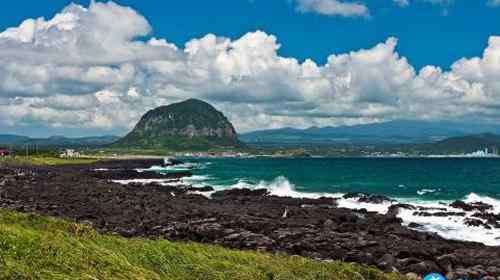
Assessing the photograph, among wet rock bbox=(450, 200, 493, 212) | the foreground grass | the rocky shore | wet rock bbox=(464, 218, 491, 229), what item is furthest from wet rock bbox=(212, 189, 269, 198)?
the foreground grass

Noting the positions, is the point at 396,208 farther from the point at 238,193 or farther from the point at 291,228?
the point at 238,193

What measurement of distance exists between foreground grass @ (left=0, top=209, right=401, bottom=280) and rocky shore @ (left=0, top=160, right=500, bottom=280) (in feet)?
30.7

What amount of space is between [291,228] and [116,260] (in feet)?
83.8

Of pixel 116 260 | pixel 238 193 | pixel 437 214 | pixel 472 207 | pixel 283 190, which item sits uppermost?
pixel 116 260

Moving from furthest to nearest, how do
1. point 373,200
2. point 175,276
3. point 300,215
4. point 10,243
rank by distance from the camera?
point 373,200 → point 300,215 → point 175,276 → point 10,243

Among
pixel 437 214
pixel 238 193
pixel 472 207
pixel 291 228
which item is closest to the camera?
pixel 291 228

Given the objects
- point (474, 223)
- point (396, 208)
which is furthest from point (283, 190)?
point (474, 223)

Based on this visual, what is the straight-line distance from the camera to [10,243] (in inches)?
596

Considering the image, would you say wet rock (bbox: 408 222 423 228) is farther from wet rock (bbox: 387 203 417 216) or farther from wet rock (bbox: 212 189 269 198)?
wet rock (bbox: 212 189 269 198)

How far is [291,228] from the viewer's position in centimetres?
4056

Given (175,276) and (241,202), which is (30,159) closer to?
(241,202)

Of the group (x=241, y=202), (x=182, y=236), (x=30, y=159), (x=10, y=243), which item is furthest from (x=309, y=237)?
(x=30, y=159)

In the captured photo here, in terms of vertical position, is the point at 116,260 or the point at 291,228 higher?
the point at 116,260

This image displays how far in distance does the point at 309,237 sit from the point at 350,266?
544 inches
